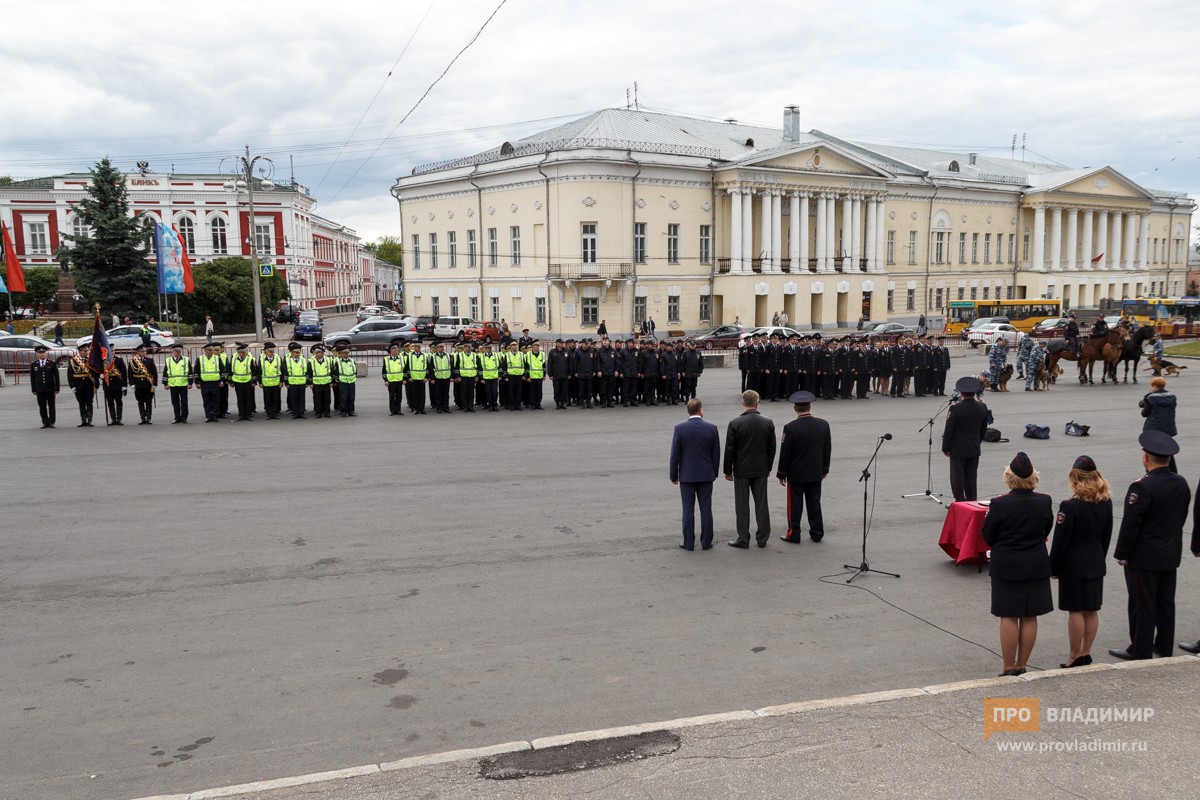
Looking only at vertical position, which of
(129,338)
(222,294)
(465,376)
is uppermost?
(222,294)

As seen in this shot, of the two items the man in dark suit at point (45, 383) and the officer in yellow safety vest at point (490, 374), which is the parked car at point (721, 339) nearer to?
the officer in yellow safety vest at point (490, 374)

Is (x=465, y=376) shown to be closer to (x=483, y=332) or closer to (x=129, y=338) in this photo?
(x=129, y=338)

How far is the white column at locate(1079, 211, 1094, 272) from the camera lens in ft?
249

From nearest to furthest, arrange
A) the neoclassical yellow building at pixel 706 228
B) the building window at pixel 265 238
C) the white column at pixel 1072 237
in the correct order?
1. the neoclassical yellow building at pixel 706 228
2. the white column at pixel 1072 237
3. the building window at pixel 265 238

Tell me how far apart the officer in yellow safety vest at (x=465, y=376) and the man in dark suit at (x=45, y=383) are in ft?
28.9

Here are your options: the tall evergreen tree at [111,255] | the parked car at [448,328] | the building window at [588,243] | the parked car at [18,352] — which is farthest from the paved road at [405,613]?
the building window at [588,243]

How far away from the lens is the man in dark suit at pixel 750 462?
10234mm

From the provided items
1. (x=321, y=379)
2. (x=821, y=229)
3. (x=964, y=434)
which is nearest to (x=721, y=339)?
(x=821, y=229)

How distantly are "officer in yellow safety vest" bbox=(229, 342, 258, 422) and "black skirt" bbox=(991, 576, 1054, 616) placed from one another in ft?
60.1

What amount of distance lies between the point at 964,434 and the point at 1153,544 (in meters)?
4.74

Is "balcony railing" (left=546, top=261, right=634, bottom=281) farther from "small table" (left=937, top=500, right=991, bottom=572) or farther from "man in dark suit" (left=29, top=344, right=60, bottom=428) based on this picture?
"small table" (left=937, top=500, right=991, bottom=572)

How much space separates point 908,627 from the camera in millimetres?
7844

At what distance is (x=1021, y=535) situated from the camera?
6473 millimetres

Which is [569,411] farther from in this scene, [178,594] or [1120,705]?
[1120,705]
